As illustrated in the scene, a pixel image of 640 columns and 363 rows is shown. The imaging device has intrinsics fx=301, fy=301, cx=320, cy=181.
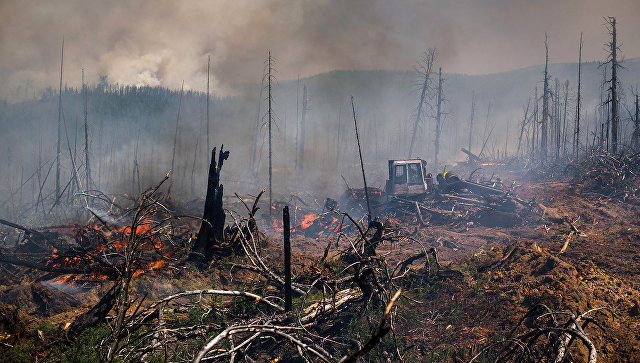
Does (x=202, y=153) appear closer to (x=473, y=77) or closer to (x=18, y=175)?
(x=18, y=175)

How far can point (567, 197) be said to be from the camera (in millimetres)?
15969

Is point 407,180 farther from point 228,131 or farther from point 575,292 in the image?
point 228,131

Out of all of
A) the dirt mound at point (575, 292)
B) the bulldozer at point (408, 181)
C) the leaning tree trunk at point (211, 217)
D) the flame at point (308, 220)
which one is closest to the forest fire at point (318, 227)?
the flame at point (308, 220)

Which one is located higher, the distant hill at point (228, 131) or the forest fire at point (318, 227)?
the distant hill at point (228, 131)

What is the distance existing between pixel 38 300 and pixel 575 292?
10.4 meters

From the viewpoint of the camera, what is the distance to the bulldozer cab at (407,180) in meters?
17.0

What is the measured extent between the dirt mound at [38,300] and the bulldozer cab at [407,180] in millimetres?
14436

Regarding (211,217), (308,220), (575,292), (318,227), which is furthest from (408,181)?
(211,217)

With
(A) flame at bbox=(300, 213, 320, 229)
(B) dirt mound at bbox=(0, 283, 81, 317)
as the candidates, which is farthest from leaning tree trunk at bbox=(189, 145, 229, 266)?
(A) flame at bbox=(300, 213, 320, 229)

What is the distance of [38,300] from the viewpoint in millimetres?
5938

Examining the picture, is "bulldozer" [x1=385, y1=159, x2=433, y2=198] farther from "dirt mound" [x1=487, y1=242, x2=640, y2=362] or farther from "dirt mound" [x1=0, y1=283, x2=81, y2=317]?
"dirt mound" [x1=0, y1=283, x2=81, y2=317]

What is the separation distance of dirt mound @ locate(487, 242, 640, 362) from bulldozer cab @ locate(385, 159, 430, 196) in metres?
9.48

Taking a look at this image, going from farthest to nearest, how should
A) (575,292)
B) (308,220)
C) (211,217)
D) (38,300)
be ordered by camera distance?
(308,220) < (211,217) < (38,300) < (575,292)

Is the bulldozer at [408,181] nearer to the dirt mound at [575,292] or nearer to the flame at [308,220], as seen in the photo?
the flame at [308,220]
